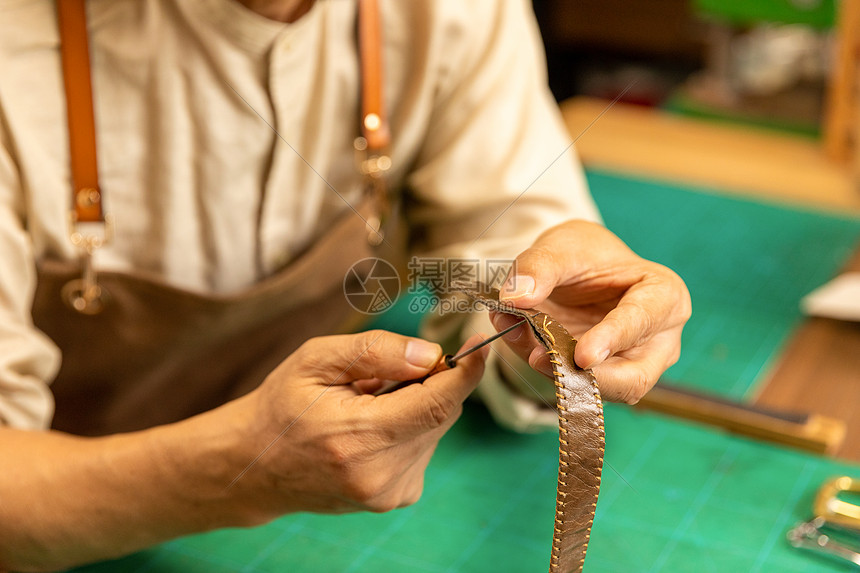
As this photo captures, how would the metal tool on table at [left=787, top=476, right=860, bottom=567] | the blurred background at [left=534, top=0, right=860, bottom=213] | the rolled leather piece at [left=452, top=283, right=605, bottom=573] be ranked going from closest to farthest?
1. the rolled leather piece at [left=452, top=283, right=605, bottom=573]
2. the metal tool on table at [left=787, top=476, right=860, bottom=567]
3. the blurred background at [left=534, top=0, right=860, bottom=213]

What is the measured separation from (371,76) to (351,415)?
43 centimetres

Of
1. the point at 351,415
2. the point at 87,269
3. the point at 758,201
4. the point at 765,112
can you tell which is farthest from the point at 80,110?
the point at 765,112

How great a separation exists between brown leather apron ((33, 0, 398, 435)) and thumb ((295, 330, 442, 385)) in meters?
0.27

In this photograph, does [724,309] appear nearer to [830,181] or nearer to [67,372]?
[830,181]

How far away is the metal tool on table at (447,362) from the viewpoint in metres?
0.53

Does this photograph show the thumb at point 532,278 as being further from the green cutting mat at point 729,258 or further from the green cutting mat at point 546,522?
the green cutting mat at point 729,258

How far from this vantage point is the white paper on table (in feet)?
3.27

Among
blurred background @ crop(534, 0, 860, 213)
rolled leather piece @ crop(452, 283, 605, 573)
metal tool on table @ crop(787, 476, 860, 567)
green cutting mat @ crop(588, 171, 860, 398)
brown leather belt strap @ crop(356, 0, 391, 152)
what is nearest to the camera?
rolled leather piece @ crop(452, 283, 605, 573)

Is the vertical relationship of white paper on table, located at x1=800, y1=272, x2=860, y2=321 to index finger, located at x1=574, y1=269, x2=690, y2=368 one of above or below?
below

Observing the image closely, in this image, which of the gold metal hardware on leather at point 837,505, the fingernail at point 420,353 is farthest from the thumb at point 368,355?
the gold metal hardware on leather at point 837,505

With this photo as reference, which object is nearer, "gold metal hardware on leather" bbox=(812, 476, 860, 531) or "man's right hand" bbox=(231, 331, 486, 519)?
"man's right hand" bbox=(231, 331, 486, 519)

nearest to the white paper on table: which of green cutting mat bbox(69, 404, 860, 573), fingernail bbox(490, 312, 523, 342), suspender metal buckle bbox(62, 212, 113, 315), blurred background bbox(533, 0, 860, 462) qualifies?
blurred background bbox(533, 0, 860, 462)

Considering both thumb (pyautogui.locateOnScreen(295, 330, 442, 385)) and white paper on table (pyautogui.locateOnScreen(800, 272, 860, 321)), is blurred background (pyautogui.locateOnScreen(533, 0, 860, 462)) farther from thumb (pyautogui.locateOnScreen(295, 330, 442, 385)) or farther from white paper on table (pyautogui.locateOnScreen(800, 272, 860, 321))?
thumb (pyautogui.locateOnScreen(295, 330, 442, 385))

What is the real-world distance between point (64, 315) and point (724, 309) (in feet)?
2.50
